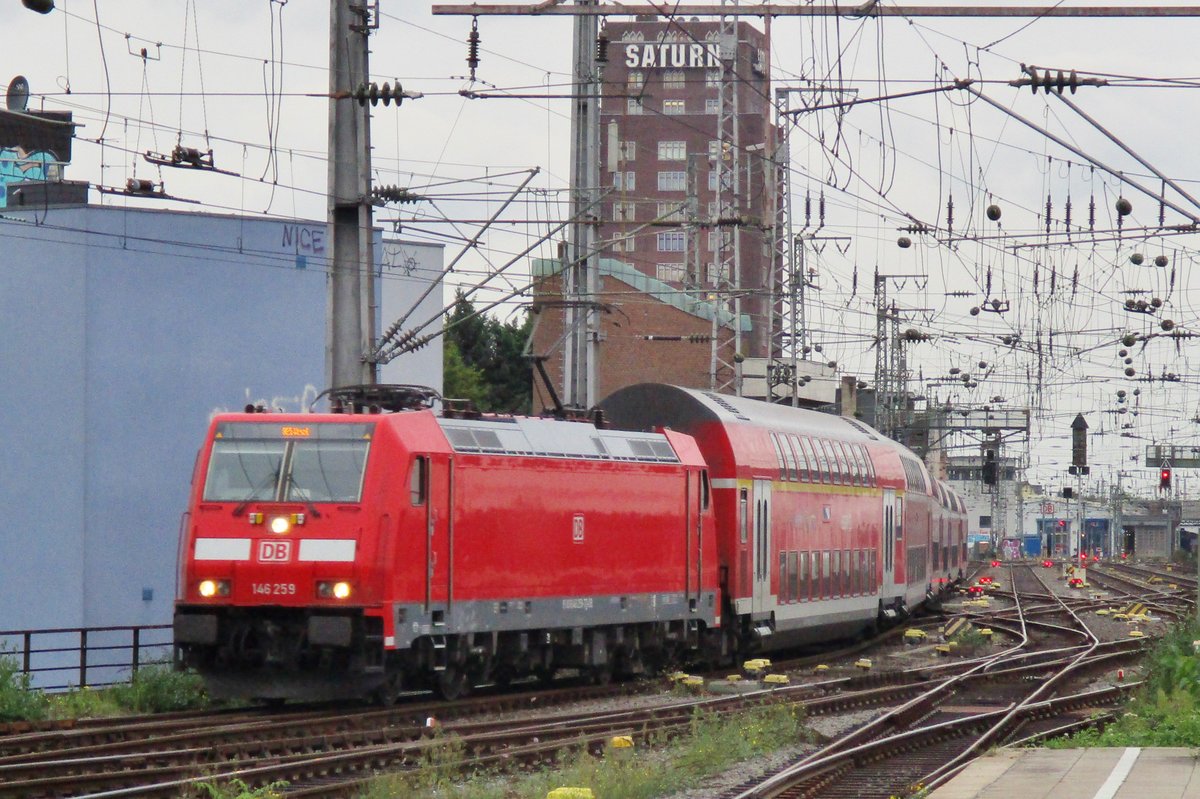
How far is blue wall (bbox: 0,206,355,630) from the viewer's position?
98.9ft

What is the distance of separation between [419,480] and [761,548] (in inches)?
390

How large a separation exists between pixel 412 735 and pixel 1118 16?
36.4 ft

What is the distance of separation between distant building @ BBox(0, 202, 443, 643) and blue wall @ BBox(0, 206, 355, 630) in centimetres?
2

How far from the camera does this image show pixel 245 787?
12.7 metres

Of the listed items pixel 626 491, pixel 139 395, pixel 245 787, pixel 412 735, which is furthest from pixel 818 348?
pixel 245 787

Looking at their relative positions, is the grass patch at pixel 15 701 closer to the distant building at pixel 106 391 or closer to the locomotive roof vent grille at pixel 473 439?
the locomotive roof vent grille at pixel 473 439

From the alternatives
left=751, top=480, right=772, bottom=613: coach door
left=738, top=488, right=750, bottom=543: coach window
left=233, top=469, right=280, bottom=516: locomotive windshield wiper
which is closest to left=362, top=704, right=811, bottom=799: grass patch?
left=233, top=469, right=280, bottom=516: locomotive windshield wiper

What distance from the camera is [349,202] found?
2417 cm

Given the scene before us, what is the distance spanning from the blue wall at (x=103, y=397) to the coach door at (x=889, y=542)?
13.3 m

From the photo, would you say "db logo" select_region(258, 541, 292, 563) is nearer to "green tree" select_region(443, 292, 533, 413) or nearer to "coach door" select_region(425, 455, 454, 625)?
"coach door" select_region(425, 455, 454, 625)

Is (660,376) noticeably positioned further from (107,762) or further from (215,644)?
(107,762)

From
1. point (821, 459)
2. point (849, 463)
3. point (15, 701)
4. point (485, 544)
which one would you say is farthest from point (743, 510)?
point (15, 701)

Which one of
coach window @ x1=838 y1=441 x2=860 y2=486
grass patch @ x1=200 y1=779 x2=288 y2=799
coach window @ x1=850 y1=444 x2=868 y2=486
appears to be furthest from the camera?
coach window @ x1=850 y1=444 x2=868 y2=486

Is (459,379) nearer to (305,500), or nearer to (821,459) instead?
(821,459)
